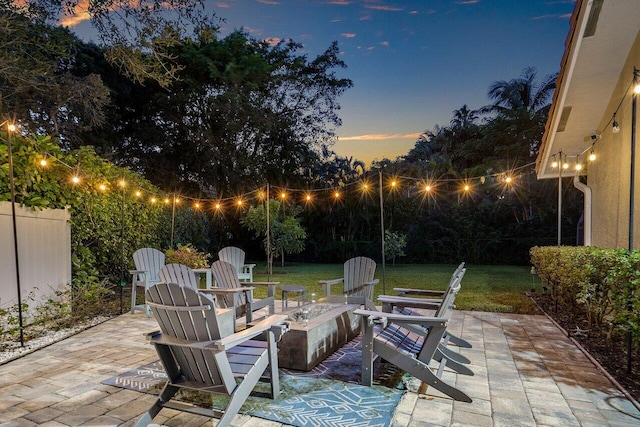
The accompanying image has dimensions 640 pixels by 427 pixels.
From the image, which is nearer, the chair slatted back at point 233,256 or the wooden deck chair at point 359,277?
the wooden deck chair at point 359,277

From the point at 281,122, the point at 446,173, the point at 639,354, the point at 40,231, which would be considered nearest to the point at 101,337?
the point at 40,231

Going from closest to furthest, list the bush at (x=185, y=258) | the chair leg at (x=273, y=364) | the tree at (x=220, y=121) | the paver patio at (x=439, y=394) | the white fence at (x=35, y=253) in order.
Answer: the paver patio at (x=439, y=394) → the chair leg at (x=273, y=364) → the white fence at (x=35, y=253) → the bush at (x=185, y=258) → the tree at (x=220, y=121)

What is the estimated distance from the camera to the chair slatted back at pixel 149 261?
6.05 meters

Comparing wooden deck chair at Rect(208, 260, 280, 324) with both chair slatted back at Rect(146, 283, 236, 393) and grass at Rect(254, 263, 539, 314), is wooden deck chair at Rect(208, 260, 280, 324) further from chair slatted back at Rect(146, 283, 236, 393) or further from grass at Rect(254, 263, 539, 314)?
grass at Rect(254, 263, 539, 314)

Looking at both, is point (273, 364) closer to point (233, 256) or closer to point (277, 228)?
point (233, 256)

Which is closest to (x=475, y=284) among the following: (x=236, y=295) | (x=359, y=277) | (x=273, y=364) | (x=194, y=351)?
(x=359, y=277)

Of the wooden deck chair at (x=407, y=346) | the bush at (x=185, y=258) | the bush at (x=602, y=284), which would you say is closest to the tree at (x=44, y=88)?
the bush at (x=185, y=258)

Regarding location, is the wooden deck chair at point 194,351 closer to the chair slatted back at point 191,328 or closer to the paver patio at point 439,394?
the chair slatted back at point 191,328

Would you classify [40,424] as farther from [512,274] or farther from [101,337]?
[512,274]

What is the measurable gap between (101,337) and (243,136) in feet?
39.0

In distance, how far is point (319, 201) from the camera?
16.2 metres

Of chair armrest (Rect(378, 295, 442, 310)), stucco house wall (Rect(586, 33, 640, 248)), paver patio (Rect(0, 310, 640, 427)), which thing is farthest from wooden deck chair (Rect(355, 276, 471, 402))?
stucco house wall (Rect(586, 33, 640, 248))

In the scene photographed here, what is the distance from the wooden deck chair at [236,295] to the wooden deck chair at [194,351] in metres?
1.96

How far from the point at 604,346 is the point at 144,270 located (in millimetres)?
6142
